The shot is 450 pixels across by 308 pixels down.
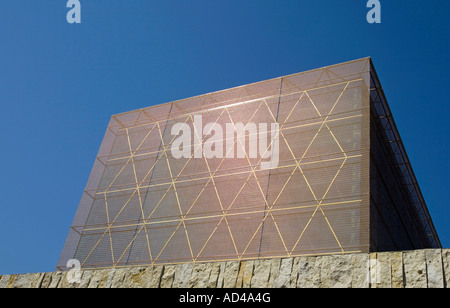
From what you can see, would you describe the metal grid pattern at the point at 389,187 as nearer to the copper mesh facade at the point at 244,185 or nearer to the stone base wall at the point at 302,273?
the copper mesh facade at the point at 244,185

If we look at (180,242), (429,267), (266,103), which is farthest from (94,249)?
(429,267)

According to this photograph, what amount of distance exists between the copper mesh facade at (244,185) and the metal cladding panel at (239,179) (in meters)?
0.04

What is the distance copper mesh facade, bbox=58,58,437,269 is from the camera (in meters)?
15.8

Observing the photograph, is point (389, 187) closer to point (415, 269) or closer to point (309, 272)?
point (309, 272)

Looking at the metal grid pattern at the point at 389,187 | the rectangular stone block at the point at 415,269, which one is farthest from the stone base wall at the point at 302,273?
the metal grid pattern at the point at 389,187

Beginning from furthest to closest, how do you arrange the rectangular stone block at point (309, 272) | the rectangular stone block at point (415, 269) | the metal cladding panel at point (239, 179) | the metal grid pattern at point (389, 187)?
1. the metal grid pattern at point (389, 187)
2. the metal cladding panel at point (239, 179)
3. the rectangular stone block at point (309, 272)
4. the rectangular stone block at point (415, 269)

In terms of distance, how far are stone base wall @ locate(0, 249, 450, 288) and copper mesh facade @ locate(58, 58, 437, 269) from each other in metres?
7.70

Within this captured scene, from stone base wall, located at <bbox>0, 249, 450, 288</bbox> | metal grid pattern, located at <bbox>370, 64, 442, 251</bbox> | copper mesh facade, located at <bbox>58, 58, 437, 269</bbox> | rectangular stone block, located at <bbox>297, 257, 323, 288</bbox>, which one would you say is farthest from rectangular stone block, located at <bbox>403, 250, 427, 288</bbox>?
metal grid pattern, located at <bbox>370, 64, 442, 251</bbox>

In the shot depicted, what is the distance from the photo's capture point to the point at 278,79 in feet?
65.7

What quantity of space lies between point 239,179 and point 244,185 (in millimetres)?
381

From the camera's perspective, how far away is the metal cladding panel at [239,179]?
52.2 feet
